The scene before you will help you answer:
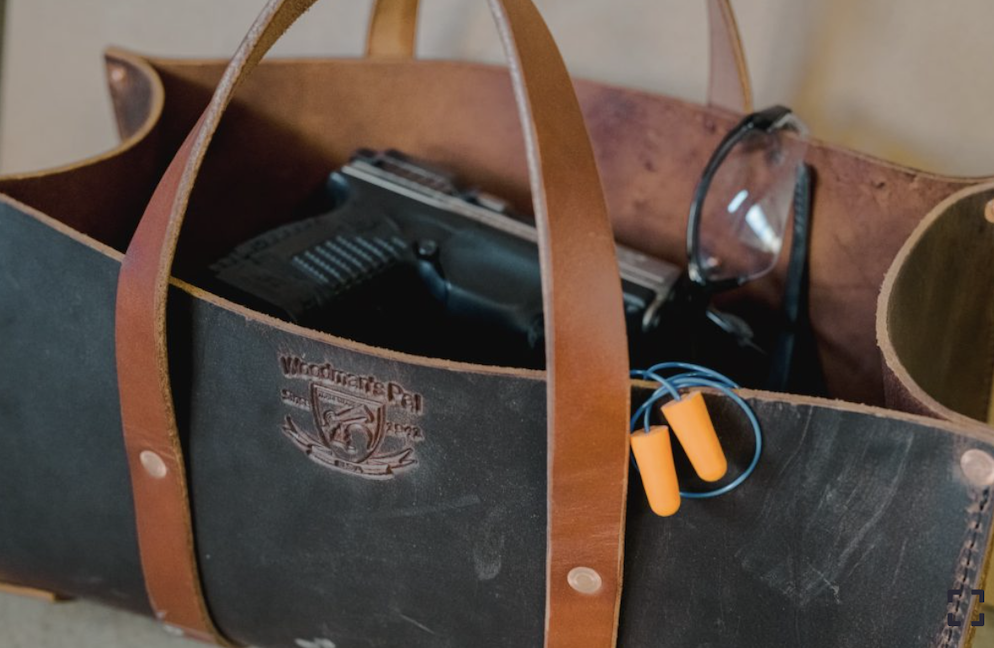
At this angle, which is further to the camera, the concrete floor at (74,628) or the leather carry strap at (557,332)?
the concrete floor at (74,628)

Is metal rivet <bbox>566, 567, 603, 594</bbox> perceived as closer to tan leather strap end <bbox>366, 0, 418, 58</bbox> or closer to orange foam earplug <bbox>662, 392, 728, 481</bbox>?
orange foam earplug <bbox>662, 392, 728, 481</bbox>

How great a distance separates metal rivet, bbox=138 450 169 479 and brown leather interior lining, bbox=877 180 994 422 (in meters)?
0.41

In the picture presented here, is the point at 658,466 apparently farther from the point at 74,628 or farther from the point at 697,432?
the point at 74,628

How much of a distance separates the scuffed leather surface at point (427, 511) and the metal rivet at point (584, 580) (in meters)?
0.02

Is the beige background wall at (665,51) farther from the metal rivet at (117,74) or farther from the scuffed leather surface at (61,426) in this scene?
the scuffed leather surface at (61,426)

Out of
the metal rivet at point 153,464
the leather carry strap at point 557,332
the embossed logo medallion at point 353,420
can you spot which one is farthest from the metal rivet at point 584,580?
the metal rivet at point 153,464

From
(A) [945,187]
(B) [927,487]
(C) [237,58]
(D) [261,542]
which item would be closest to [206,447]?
(D) [261,542]

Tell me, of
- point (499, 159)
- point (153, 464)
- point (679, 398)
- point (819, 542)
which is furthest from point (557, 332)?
point (499, 159)

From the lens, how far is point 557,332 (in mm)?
498

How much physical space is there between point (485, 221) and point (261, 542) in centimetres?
28

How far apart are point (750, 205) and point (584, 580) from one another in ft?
1.14

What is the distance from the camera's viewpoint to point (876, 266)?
0.74 meters

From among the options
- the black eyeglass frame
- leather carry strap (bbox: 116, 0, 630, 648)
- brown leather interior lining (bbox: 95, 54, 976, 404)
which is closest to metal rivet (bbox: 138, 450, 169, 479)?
leather carry strap (bbox: 116, 0, 630, 648)

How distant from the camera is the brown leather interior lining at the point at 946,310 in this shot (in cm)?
55
